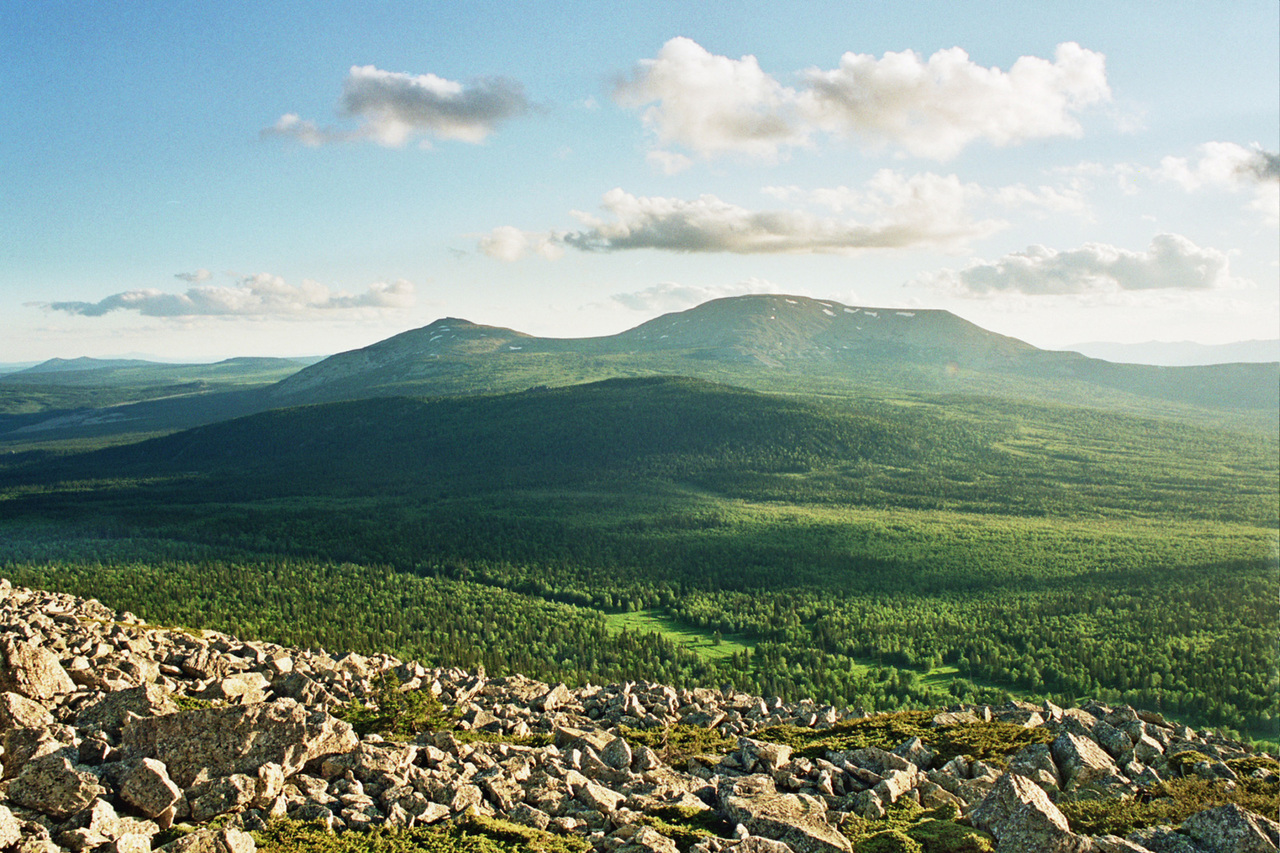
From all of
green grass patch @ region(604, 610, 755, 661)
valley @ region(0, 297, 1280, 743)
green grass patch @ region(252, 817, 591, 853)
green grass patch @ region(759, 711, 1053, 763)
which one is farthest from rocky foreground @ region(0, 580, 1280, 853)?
green grass patch @ region(604, 610, 755, 661)

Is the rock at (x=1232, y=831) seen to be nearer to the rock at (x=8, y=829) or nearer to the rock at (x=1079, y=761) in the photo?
the rock at (x=1079, y=761)

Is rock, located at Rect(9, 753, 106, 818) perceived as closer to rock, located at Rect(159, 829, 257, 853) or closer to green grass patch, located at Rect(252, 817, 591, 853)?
rock, located at Rect(159, 829, 257, 853)

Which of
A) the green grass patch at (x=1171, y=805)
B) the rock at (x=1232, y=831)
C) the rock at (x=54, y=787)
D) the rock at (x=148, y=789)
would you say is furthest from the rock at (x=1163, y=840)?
the rock at (x=54, y=787)

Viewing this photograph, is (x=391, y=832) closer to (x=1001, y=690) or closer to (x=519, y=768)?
(x=519, y=768)

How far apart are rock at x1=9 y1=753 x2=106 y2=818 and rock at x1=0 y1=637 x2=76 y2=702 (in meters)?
5.28

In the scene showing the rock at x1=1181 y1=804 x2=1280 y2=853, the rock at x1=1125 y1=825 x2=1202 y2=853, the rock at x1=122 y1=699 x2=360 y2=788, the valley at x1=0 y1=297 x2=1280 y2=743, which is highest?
the rock at x1=122 y1=699 x2=360 y2=788

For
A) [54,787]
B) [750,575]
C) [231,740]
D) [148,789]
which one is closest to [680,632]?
[750,575]

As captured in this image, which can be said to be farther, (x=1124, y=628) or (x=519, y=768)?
(x=1124, y=628)

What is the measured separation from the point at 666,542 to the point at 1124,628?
2558 inches

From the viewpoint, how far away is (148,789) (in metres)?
14.0

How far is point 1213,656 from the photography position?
224 feet

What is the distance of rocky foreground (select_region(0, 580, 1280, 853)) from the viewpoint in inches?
549

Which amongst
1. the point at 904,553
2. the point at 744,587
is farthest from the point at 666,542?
the point at 904,553

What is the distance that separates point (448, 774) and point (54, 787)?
288 inches
